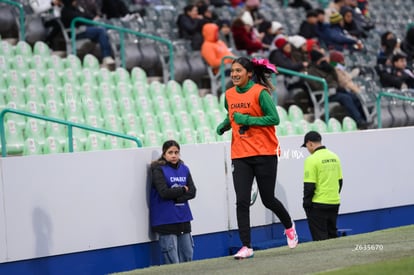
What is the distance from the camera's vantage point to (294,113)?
17109 mm

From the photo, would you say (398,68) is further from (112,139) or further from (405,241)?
(405,241)

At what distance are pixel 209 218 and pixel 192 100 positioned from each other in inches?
139

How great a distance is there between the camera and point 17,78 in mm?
14945

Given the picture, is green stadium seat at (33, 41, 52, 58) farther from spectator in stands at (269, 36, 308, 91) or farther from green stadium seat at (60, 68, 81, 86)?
spectator in stands at (269, 36, 308, 91)

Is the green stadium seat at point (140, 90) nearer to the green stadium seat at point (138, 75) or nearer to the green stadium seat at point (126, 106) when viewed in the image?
the green stadium seat at point (138, 75)

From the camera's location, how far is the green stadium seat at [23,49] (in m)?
16.0

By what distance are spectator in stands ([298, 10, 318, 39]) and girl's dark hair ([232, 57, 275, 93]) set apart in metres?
11.4

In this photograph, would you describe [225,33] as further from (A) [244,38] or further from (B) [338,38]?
(B) [338,38]

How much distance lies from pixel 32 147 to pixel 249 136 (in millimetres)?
3916

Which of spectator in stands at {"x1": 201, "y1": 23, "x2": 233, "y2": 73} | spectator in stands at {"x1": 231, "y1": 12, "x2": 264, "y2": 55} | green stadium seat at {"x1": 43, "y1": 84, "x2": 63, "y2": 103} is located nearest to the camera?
green stadium seat at {"x1": 43, "y1": 84, "x2": 63, "y2": 103}

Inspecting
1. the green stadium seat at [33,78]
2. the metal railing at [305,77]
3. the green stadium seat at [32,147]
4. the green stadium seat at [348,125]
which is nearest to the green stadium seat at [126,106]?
the green stadium seat at [33,78]

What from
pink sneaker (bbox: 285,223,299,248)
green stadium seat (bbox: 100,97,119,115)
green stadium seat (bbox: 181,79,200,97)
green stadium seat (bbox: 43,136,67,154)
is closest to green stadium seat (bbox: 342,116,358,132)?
green stadium seat (bbox: 181,79,200,97)

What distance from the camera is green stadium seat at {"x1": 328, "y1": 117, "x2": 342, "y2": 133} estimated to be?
17031 millimetres

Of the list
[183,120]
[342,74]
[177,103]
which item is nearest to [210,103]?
[177,103]
